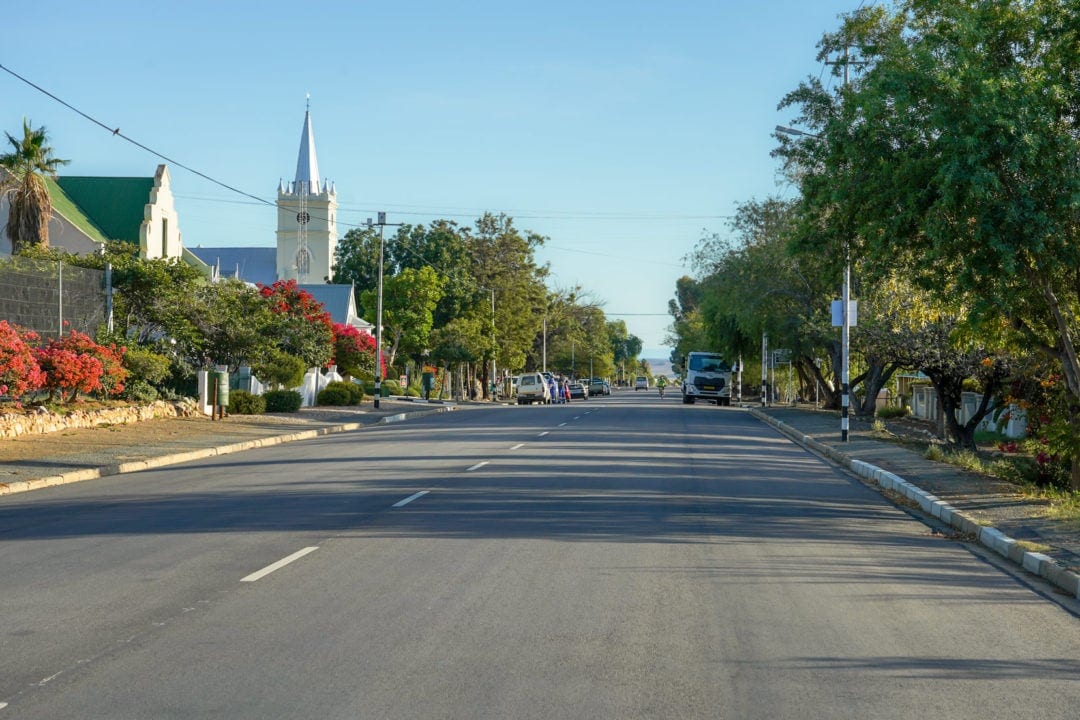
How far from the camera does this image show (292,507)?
14672mm

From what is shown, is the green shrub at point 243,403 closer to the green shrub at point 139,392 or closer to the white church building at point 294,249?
the green shrub at point 139,392

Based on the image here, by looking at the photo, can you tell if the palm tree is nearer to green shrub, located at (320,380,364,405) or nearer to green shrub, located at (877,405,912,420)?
green shrub, located at (320,380,364,405)

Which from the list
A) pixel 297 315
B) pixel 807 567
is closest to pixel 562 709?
pixel 807 567

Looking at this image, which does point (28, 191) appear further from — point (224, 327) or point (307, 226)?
point (307, 226)

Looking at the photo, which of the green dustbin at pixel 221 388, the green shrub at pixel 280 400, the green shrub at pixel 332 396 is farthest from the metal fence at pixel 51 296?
the green shrub at pixel 332 396

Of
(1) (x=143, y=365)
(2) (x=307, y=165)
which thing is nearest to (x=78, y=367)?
(1) (x=143, y=365)

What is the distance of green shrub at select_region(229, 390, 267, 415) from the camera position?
37406 millimetres

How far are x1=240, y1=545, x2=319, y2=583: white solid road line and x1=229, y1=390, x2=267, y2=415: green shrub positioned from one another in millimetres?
26979

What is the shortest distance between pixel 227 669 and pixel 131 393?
25.4 m

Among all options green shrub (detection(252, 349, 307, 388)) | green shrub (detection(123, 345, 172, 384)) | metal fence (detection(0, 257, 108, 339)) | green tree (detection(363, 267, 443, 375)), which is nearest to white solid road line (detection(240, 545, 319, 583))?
metal fence (detection(0, 257, 108, 339))

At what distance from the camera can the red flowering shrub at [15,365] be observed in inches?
902

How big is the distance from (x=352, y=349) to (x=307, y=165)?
54326 mm

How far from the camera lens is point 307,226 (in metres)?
119

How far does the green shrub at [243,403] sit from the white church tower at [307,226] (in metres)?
74.7
